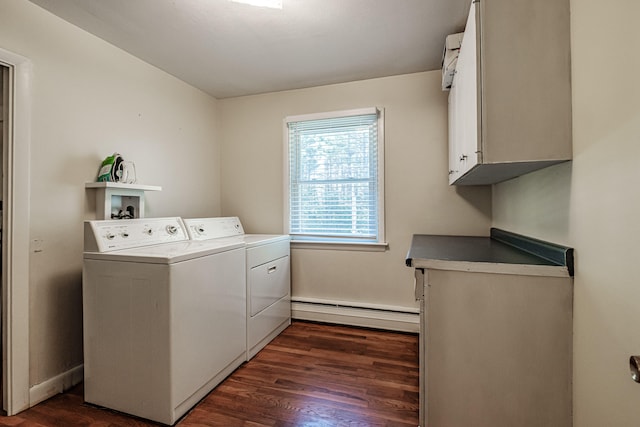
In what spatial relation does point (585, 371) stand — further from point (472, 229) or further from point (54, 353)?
point (54, 353)

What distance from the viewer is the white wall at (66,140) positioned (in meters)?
1.75

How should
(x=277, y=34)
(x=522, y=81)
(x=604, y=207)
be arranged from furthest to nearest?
(x=277, y=34), (x=522, y=81), (x=604, y=207)

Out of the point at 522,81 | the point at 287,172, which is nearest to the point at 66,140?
the point at 287,172

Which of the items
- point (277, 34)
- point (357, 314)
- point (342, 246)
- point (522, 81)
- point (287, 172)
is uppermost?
point (277, 34)

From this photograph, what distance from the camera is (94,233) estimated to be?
1.71 meters

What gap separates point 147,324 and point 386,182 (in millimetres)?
2154

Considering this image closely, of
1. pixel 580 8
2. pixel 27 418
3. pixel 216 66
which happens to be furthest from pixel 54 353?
pixel 580 8

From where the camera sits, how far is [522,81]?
121cm

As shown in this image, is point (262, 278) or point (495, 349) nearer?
point (495, 349)

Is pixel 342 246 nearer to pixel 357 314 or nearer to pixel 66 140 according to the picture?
pixel 357 314

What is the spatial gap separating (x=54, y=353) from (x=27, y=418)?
344mm

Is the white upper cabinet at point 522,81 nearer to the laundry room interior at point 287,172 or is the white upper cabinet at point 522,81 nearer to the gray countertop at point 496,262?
the laundry room interior at point 287,172

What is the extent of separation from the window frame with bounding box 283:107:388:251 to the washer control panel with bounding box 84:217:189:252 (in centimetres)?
110

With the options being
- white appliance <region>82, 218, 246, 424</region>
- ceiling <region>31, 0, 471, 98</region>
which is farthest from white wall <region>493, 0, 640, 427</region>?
white appliance <region>82, 218, 246, 424</region>
